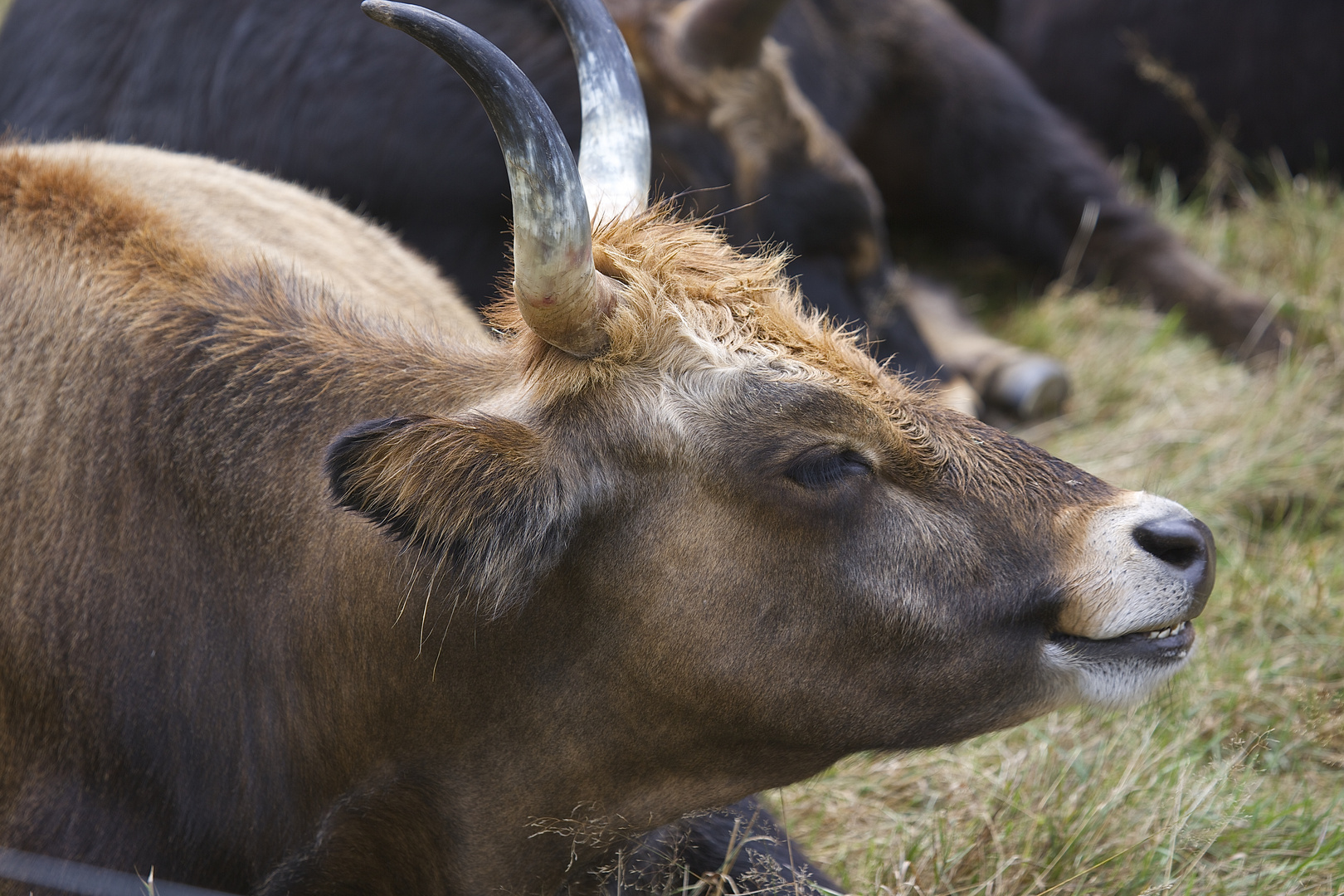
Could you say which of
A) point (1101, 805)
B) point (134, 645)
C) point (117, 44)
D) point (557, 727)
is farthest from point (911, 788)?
point (117, 44)

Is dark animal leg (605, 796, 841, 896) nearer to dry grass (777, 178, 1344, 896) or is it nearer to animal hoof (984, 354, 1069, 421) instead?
dry grass (777, 178, 1344, 896)

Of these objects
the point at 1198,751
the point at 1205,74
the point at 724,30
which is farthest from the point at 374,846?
the point at 1205,74

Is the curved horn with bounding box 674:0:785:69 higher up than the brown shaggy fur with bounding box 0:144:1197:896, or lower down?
higher up

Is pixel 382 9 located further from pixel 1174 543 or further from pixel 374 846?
pixel 1174 543

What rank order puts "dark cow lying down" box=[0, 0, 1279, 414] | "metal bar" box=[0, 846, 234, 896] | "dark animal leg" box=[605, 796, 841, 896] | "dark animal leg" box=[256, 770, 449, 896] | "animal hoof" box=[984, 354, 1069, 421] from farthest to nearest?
"animal hoof" box=[984, 354, 1069, 421] → "dark cow lying down" box=[0, 0, 1279, 414] → "dark animal leg" box=[605, 796, 841, 896] → "dark animal leg" box=[256, 770, 449, 896] → "metal bar" box=[0, 846, 234, 896]

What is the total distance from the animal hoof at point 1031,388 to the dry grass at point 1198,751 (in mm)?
100

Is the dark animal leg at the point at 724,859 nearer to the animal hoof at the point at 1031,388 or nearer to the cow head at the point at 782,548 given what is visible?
the cow head at the point at 782,548

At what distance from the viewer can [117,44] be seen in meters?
5.41

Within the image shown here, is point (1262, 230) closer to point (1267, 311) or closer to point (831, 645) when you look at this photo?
point (1267, 311)

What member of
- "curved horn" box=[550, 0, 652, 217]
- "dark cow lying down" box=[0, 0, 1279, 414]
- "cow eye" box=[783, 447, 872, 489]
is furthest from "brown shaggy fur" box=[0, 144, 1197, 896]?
"dark cow lying down" box=[0, 0, 1279, 414]

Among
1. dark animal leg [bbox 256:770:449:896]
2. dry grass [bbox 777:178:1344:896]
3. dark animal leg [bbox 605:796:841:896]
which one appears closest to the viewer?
dark animal leg [bbox 256:770:449:896]

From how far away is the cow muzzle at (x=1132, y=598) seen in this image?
263 centimetres

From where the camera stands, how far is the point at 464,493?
2.46 m

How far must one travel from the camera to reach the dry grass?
130 inches
